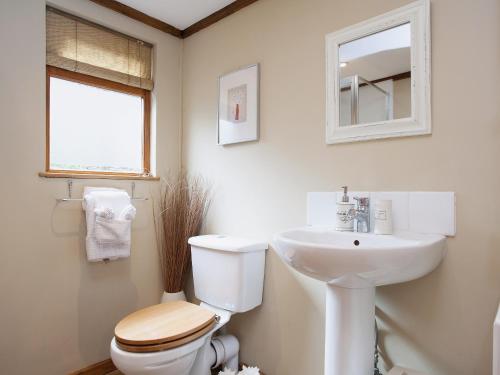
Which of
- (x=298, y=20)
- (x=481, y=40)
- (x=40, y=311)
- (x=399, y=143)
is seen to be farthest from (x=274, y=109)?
(x=40, y=311)

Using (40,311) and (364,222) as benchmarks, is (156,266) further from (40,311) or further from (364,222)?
(364,222)

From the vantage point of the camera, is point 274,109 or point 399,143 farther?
point 274,109

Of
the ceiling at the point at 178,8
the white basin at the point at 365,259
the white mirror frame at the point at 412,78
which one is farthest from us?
the ceiling at the point at 178,8

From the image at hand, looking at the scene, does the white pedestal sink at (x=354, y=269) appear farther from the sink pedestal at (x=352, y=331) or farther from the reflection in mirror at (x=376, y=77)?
the reflection in mirror at (x=376, y=77)

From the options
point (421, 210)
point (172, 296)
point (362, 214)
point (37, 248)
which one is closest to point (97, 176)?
point (37, 248)

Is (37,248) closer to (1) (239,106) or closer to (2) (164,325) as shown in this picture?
(2) (164,325)

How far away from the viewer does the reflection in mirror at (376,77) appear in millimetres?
1279

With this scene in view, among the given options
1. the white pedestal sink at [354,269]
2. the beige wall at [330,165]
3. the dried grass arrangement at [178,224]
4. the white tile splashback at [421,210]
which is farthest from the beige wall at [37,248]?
the white tile splashback at [421,210]

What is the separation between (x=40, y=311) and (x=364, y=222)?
1707 millimetres

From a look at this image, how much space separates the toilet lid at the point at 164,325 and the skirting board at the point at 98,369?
0.60 m

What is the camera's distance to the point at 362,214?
1.33m

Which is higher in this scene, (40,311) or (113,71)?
(113,71)

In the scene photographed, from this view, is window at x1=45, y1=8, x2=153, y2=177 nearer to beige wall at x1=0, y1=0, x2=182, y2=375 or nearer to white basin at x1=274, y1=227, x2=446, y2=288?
beige wall at x1=0, y1=0, x2=182, y2=375

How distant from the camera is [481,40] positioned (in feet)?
3.66
